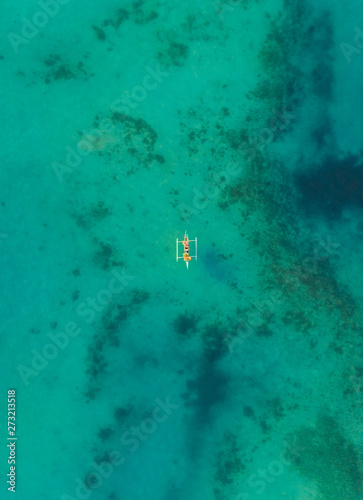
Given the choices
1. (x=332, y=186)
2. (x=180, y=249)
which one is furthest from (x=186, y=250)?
(x=332, y=186)

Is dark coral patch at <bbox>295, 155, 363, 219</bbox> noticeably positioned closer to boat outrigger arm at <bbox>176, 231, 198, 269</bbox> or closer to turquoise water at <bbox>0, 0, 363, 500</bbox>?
turquoise water at <bbox>0, 0, 363, 500</bbox>

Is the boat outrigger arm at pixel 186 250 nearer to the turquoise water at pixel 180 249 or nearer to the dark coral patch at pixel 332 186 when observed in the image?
the turquoise water at pixel 180 249

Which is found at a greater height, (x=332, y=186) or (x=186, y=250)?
(x=332, y=186)

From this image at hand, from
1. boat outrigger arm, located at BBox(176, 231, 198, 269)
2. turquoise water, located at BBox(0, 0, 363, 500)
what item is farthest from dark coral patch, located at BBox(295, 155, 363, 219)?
boat outrigger arm, located at BBox(176, 231, 198, 269)

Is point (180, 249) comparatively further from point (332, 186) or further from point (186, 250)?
point (332, 186)

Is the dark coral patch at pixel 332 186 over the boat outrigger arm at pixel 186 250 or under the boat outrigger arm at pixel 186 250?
over

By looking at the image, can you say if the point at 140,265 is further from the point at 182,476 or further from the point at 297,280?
the point at 182,476

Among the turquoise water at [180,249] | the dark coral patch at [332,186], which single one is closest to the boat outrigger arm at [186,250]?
the turquoise water at [180,249]

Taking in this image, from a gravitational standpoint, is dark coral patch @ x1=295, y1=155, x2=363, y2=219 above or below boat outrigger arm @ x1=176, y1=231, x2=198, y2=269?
above
